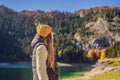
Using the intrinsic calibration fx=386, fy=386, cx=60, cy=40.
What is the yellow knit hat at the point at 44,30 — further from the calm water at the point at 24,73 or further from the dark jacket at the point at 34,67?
the calm water at the point at 24,73

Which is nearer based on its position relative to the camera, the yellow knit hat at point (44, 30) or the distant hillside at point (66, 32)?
the yellow knit hat at point (44, 30)

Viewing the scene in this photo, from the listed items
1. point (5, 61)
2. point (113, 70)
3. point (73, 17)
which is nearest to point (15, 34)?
point (5, 61)

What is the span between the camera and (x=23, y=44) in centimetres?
4162

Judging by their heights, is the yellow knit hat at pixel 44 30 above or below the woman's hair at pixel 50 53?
above

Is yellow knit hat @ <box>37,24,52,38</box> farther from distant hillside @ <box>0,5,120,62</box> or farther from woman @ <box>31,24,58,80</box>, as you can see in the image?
distant hillside @ <box>0,5,120,62</box>

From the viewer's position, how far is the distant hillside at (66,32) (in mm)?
38013

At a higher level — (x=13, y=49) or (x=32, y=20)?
(x=32, y=20)

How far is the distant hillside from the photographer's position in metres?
38.0

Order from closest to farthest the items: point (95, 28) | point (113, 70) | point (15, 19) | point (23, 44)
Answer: point (113, 70) < point (23, 44) < point (95, 28) < point (15, 19)

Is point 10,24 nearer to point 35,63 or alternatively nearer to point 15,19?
point 15,19

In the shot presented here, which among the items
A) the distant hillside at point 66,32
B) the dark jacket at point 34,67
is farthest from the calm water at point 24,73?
the dark jacket at point 34,67

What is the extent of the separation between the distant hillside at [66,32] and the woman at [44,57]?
109 ft

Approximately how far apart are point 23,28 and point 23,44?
4479 mm

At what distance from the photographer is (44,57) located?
2268mm
